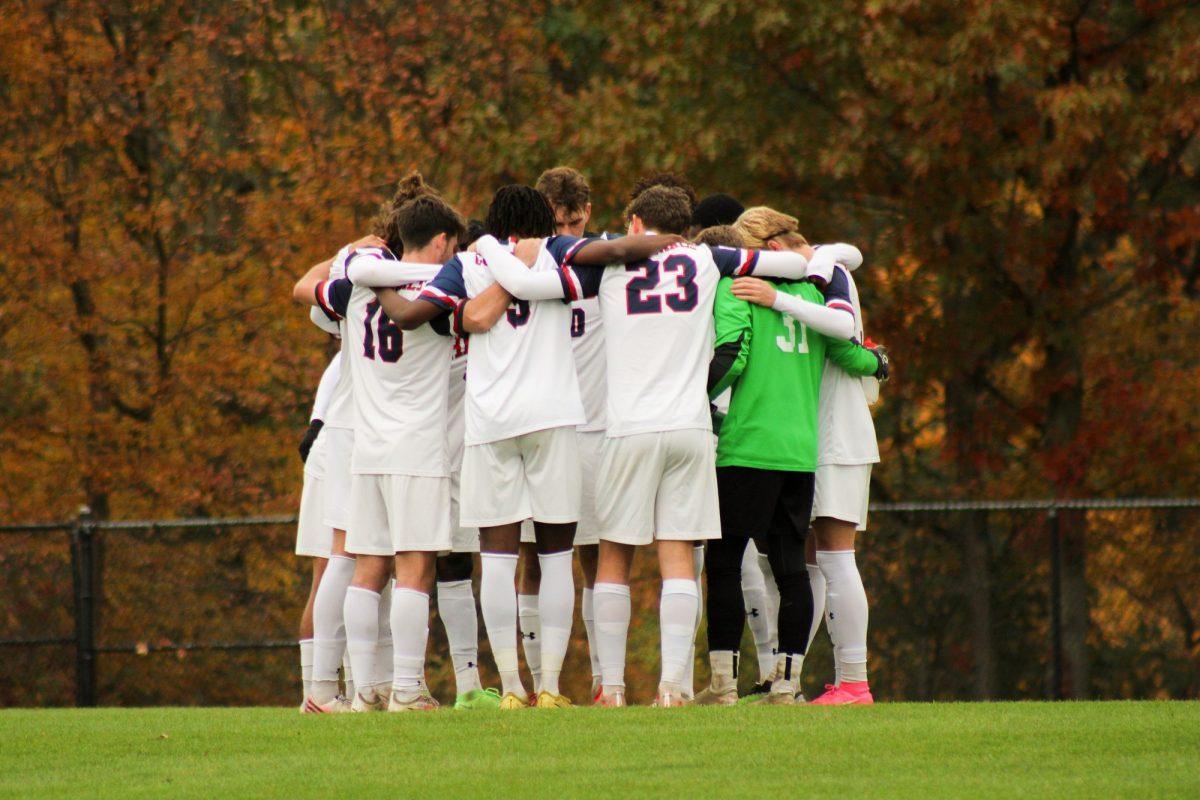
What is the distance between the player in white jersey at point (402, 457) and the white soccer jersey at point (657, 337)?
80 cm

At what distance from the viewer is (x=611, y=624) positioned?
7875mm

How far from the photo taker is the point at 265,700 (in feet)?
48.7

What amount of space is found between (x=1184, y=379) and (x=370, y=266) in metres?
9.27

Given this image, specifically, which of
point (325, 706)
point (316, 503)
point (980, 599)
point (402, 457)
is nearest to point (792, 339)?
point (402, 457)

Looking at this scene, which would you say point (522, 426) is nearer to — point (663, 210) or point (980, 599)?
point (663, 210)

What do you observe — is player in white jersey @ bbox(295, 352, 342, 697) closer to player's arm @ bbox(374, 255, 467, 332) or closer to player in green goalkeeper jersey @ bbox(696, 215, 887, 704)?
player's arm @ bbox(374, 255, 467, 332)

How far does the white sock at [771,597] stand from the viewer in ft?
28.9

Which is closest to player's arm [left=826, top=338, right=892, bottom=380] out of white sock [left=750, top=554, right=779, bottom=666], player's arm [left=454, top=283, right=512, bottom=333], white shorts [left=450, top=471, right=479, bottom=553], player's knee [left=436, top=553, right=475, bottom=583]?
white sock [left=750, top=554, right=779, bottom=666]

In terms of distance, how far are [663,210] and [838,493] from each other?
1496 millimetres

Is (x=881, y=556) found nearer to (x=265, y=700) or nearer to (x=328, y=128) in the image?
(x=265, y=700)

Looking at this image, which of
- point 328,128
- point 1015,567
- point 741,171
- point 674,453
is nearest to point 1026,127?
point 741,171

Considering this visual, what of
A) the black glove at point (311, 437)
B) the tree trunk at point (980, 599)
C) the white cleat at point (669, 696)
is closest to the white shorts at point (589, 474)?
the white cleat at point (669, 696)

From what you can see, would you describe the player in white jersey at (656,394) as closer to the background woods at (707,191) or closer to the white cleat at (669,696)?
the white cleat at (669,696)

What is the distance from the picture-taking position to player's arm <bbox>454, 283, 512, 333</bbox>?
771 cm
